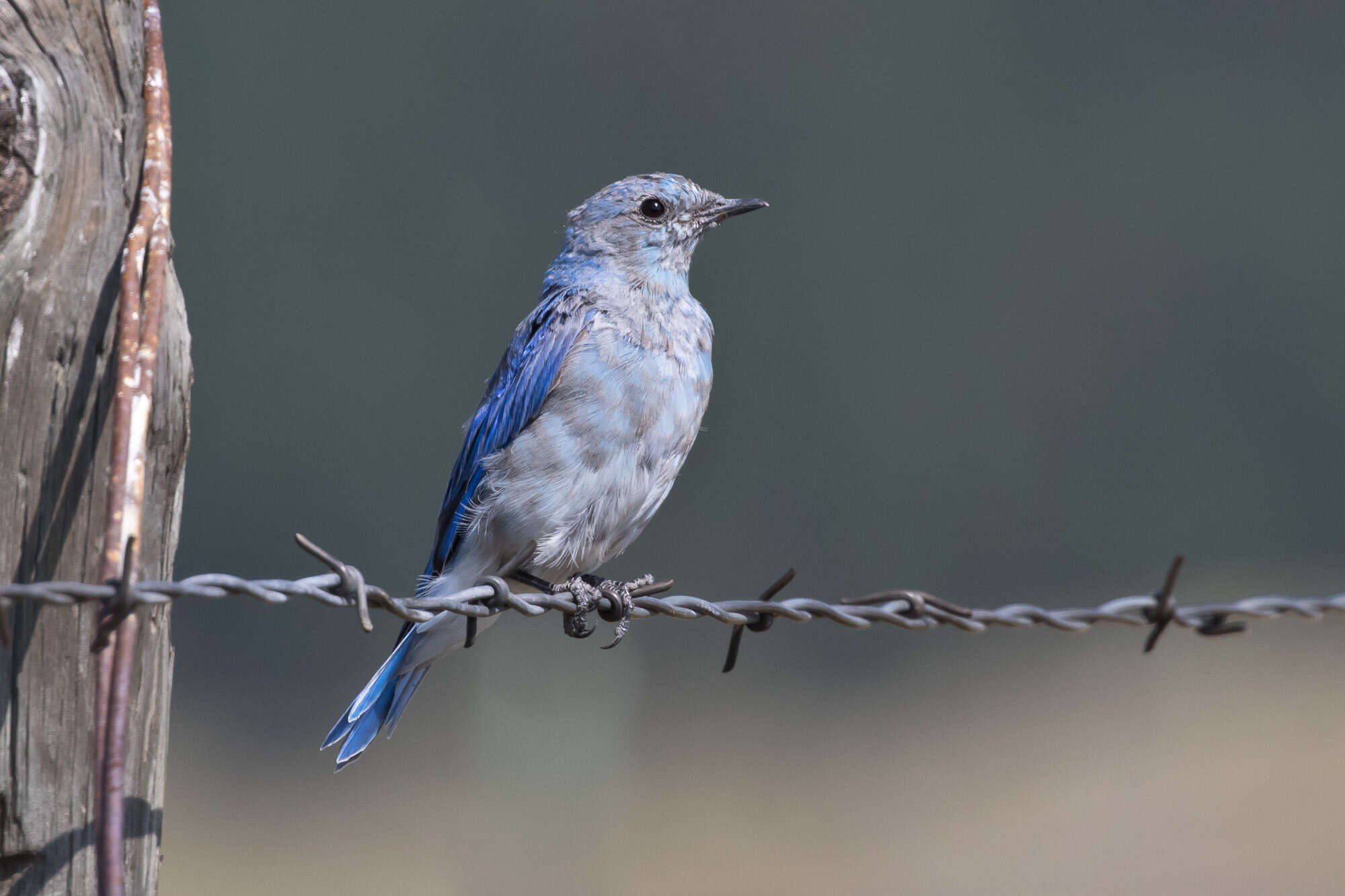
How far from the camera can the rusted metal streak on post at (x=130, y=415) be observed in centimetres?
160

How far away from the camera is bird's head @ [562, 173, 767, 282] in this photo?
366cm

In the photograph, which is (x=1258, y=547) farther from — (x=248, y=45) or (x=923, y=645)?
(x=248, y=45)

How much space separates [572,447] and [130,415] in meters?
1.54

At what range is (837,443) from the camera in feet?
22.7

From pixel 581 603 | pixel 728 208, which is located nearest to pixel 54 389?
pixel 581 603

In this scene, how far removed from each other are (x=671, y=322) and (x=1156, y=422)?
14.7ft

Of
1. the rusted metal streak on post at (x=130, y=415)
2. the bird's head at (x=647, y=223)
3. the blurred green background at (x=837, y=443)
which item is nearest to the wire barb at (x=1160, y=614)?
the rusted metal streak on post at (x=130, y=415)

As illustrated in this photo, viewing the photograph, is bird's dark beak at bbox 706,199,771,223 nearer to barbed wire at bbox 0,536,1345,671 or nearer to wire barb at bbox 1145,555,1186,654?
barbed wire at bbox 0,536,1345,671

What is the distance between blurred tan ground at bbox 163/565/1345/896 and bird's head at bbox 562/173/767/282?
8.20 ft

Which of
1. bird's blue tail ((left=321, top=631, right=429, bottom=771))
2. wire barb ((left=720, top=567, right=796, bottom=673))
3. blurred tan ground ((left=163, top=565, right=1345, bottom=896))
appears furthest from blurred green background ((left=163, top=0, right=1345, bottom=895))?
wire barb ((left=720, top=567, right=796, bottom=673))

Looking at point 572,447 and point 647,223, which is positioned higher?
point 647,223

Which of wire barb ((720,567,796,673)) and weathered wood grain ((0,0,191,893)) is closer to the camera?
weathered wood grain ((0,0,191,893))

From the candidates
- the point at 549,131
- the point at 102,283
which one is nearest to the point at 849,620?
the point at 102,283

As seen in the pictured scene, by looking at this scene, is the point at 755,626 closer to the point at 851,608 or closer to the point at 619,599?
the point at 851,608
